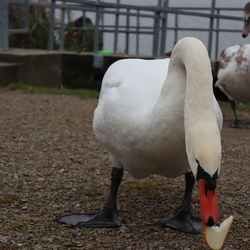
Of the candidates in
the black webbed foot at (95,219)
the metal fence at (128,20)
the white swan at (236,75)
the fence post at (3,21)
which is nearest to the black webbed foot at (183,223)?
the black webbed foot at (95,219)

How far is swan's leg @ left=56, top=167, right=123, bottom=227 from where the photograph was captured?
388cm

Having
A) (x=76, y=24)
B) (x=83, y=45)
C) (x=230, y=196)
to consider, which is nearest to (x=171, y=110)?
(x=230, y=196)

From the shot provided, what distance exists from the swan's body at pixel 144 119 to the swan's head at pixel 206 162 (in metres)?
0.21

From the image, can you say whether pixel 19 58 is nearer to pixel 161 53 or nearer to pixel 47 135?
pixel 161 53

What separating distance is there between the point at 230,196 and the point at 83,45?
27.7ft

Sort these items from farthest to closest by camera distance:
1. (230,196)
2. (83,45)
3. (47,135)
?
1. (83,45)
2. (47,135)
3. (230,196)

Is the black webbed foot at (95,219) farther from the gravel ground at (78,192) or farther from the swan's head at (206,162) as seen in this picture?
the swan's head at (206,162)

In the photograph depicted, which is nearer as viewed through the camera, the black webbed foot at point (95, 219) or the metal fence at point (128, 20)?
the black webbed foot at point (95, 219)

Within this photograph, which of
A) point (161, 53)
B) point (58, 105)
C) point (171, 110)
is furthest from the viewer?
point (161, 53)

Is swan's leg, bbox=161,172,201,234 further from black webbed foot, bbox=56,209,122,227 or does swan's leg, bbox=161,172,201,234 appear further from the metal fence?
the metal fence

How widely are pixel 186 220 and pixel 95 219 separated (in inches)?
21.6

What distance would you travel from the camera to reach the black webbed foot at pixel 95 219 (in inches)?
153

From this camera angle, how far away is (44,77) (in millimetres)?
10820

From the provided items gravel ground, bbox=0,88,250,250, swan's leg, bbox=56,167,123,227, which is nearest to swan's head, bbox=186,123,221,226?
gravel ground, bbox=0,88,250,250
